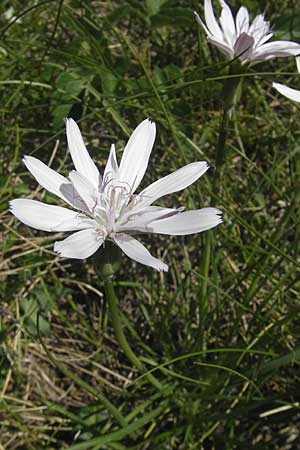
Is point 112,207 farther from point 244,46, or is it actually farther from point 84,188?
point 244,46

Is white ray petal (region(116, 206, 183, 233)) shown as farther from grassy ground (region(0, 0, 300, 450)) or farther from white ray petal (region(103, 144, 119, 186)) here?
grassy ground (region(0, 0, 300, 450))

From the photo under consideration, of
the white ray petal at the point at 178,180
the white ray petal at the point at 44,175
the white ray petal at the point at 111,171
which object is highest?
the white ray petal at the point at 44,175

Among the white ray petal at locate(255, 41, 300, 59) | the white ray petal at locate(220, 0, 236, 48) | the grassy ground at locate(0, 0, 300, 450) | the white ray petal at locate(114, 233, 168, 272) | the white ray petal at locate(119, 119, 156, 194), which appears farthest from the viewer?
the grassy ground at locate(0, 0, 300, 450)

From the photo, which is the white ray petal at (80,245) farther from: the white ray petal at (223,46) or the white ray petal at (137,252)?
the white ray petal at (223,46)

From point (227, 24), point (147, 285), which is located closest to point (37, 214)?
point (227, 24)

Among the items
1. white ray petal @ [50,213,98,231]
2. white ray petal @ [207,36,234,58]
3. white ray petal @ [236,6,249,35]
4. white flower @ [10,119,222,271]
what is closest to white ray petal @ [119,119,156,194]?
white flower @ [10,119,222,271]

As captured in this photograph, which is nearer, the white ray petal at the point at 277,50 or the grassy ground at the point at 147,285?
the white ray petal at the point at 277,50

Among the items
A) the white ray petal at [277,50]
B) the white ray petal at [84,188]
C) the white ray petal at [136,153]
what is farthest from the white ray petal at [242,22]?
the white ray petal at [84,188]
